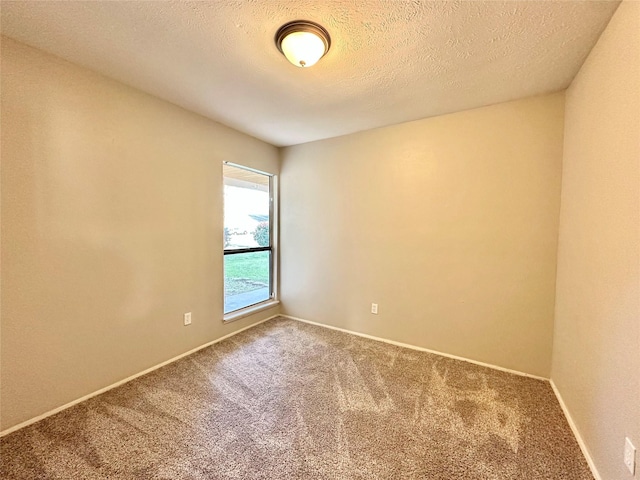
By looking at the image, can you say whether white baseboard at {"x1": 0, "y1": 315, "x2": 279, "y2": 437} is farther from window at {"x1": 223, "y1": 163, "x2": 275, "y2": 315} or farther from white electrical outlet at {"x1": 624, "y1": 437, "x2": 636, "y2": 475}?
white electrical outlet at {"x1": 624, "y1": 437, "x2": 636, "y2": 475}

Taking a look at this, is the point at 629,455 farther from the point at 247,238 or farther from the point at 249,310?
the point at 247,238

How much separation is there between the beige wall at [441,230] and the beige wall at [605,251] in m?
0.30

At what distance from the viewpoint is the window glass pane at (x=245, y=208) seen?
125 inches

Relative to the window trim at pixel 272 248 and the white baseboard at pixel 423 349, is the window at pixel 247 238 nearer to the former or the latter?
the window trim at pixel 272 248

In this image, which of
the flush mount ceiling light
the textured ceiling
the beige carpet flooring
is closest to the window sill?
the beige carpet flooring

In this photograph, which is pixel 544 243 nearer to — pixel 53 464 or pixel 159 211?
pixel 159 211

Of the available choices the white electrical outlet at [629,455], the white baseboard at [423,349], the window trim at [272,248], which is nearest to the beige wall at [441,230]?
the white baseboard at [423,349]

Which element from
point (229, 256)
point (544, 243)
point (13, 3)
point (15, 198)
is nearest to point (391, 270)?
point (544, 243)

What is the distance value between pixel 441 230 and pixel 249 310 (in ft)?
7.99

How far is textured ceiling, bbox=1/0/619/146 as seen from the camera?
1.39 m

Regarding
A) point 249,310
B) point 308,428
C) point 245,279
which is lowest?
point 308,428

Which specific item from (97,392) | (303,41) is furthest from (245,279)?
(303,41)

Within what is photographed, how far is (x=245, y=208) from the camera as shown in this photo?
3.42 meters

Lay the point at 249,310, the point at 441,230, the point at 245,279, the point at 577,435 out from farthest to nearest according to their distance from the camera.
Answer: the point at 245,279
the point at 249,310
the point at 441,230
the point at 577,435
